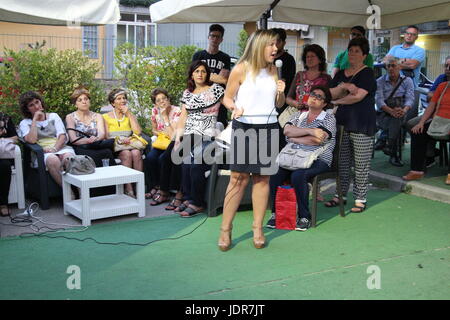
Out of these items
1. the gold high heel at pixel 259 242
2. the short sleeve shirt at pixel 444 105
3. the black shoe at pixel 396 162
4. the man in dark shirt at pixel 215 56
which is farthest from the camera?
the black shoe at pixel 396 162

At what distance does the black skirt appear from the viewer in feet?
15.1

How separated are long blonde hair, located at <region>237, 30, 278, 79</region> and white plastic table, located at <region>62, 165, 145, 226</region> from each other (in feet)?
6.29

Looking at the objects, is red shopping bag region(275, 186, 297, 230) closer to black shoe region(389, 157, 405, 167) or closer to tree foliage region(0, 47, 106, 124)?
black shoe region(389, 157, 405, 167)

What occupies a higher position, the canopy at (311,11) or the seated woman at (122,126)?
the canopy at (311,11)

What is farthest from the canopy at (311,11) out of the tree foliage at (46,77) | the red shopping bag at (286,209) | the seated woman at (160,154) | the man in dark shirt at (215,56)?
the red shopping bag at (286,209)

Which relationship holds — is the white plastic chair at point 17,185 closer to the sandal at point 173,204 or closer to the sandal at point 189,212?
the sandal at point 173,204

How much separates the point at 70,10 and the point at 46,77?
2.17 meters

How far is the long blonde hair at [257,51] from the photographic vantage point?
444 cm

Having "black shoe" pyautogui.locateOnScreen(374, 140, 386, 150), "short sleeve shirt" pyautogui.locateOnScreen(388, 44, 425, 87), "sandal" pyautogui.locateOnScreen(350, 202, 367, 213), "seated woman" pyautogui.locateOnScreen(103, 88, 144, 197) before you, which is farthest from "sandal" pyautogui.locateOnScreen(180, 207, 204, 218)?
"short sleeve shirt" pyautogui.locateOnScreen(388, 44, 425, 87)

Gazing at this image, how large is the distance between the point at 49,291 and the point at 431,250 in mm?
3230

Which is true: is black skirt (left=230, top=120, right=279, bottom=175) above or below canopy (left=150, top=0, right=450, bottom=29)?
below

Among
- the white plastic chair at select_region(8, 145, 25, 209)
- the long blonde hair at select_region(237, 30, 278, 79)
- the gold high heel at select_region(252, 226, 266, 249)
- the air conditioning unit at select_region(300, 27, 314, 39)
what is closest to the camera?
the long blonde hair at select_region(237, 30, 278, 79)

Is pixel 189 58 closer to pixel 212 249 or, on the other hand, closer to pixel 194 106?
pixel 194 106
